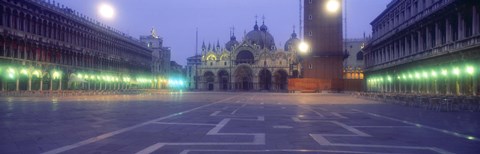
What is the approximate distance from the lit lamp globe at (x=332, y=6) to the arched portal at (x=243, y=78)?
146 ft

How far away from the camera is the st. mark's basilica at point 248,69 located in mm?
122250

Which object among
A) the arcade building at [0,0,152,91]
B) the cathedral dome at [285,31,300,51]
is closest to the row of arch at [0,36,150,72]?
the arcade building at [0,0,152,91]

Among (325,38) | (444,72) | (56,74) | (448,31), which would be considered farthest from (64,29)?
(448,31)

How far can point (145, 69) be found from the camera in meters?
114

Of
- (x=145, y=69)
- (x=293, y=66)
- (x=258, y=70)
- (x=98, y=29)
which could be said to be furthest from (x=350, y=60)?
(x=98, y=29)

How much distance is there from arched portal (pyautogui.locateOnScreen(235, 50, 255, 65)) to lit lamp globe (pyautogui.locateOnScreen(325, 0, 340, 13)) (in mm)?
44822

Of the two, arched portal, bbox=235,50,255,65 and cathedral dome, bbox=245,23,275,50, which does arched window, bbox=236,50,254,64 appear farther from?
cathedral dome, bbox=245,23,275,50

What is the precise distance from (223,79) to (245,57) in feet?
29.3

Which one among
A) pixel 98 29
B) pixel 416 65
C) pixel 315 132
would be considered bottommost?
pixel 315 132

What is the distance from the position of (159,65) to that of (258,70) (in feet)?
92.4

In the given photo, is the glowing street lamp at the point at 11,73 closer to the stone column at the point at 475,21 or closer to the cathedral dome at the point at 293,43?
the stone column at the point at 475,21

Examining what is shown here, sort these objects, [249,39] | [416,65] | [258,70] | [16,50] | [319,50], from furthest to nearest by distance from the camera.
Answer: [249,39]
[258,70]
[319,50]
[16,50]
[416,65]

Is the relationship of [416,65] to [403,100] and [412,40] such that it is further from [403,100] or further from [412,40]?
[403,100]

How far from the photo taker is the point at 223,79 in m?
128
